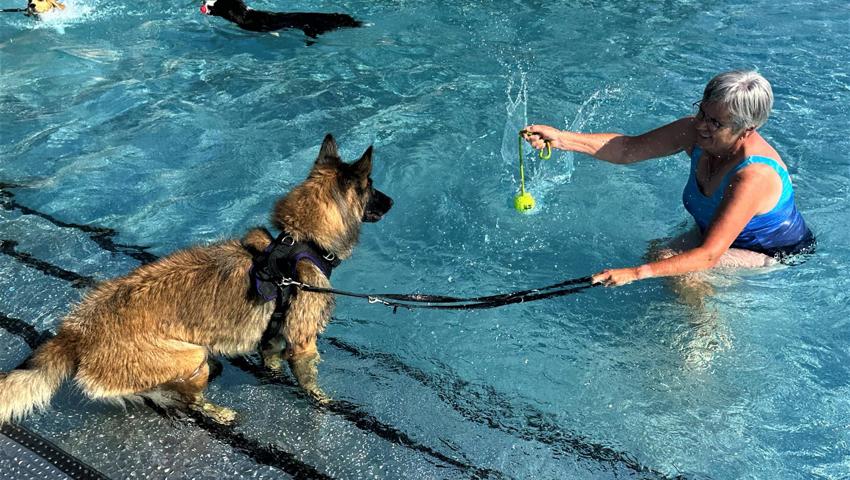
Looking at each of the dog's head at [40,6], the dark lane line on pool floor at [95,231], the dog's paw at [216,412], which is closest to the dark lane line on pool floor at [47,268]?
the dark lane line on pool floor at [95,231]

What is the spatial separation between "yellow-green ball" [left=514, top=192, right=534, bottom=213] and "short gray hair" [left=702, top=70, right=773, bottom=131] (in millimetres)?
2068

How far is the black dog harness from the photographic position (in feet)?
11.5

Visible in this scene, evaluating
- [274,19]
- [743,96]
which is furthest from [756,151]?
[274,19]

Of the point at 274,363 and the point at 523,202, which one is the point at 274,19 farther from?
the point at 274,363

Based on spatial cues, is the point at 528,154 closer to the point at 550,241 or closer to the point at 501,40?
the point at 550,241

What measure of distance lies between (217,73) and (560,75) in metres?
4.26

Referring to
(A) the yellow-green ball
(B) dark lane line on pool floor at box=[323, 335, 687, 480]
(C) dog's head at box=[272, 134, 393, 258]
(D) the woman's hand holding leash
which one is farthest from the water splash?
(D) the woman's hand holding leash

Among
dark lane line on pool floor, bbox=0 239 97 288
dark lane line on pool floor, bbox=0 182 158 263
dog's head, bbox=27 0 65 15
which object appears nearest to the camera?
dark lane line on pool floor, bbox=0 239 97 288

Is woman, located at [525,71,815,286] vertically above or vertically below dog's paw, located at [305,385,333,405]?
above

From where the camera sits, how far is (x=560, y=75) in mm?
8055

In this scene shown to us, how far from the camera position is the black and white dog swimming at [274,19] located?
30.4 ft

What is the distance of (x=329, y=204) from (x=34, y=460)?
1859 mm

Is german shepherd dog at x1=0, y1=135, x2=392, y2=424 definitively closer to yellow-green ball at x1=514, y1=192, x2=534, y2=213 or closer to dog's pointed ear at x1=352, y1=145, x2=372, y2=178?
dog's pointed ear at x1=352, y1=145, x2=372, y2=178

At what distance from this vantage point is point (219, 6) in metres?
9.44
